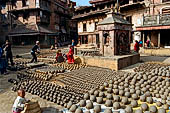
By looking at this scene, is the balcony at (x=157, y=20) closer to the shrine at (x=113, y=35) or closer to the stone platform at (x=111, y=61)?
the shrine at (x=113, y=35)

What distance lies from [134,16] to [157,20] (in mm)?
6330

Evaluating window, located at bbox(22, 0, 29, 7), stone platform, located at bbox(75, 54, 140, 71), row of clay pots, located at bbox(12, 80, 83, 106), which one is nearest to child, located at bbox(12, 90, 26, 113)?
row of clay pots, located at bbox(12, 80, 83, 106)

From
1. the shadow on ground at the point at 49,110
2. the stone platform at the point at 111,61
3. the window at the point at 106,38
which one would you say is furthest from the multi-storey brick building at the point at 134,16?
the shadow on ground at the point at 49,110

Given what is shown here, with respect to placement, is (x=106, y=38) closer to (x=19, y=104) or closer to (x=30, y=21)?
(x=19, y=104)

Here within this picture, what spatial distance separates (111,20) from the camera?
1091 centimetres

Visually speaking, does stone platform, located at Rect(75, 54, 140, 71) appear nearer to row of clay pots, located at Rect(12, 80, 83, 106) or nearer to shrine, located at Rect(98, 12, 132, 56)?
shrine, located at Rect(98, 12, 132, 56)

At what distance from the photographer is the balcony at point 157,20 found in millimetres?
17516

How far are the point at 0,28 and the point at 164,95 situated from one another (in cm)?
3672

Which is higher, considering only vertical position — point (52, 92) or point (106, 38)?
point (106, 38)

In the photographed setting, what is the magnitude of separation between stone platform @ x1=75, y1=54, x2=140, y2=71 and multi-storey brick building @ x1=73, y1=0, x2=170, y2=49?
16.9 ft

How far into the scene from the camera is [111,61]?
9789 mm

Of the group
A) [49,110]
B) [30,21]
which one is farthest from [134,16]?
[49,110]

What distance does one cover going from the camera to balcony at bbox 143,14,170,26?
17516mm

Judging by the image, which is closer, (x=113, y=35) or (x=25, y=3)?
(x=113, y=35)
